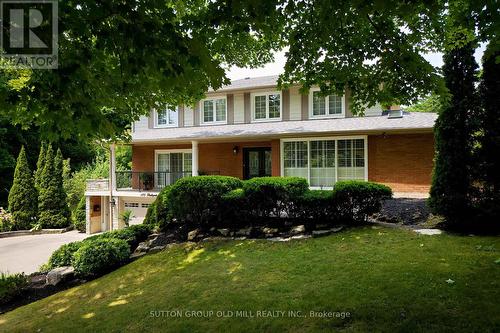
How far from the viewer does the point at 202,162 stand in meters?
19.5

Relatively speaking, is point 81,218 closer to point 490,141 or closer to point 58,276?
point 58,276

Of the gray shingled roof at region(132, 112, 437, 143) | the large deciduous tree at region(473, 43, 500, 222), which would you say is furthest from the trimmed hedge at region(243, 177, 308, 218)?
the gray shingled roof at region(132, 112, 437, 143)

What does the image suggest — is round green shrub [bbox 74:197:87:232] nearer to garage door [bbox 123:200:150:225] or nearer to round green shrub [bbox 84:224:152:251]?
garage door [bbox 123:200:150:225]

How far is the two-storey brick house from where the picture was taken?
14.4m

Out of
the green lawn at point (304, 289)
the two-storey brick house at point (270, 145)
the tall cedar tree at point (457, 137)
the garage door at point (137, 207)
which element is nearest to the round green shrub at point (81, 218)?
the two-storey brick house at point (270, 145)

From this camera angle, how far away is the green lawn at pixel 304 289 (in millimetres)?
3945

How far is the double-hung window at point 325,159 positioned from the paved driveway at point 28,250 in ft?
38.5

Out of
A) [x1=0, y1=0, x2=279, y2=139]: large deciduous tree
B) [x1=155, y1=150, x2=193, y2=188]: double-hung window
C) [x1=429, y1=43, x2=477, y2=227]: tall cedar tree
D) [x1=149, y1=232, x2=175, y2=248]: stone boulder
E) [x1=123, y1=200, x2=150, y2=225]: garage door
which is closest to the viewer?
[x1=0, y1=0, x2=279, y2=139]: large deciduous tree

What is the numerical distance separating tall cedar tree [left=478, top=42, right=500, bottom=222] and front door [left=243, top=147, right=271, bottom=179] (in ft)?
38.1

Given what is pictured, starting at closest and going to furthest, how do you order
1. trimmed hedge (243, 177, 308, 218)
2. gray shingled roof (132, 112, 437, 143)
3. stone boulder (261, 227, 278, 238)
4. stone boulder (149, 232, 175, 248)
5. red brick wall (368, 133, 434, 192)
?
1. stone boulder (261, 227, 278, 238)
2. trimmed hedge (243, 177, 308, 218)
3. stone boulder (149, 232, 175, 248)
4. gray shingled roof (132, 112, 437, 143)
5. red brick wall (368, 133, 434, 192)

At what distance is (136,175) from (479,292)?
1938 cm

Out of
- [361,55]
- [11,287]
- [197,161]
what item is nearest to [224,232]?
[11,287]

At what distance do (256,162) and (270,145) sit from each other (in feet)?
4.56

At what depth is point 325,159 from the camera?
15.9 meters
